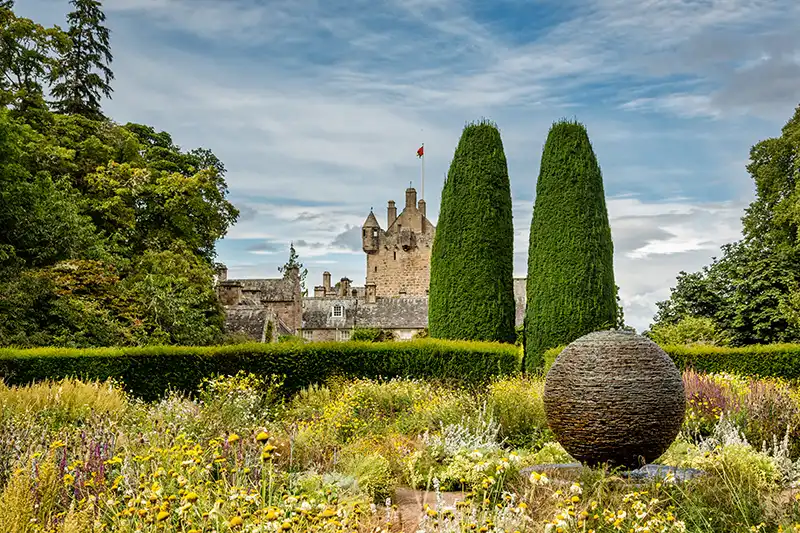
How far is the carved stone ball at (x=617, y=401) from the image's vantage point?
6.07 m

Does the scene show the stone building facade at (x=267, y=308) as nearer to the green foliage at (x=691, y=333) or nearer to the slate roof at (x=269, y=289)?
the slate roof at (x=269, y=289)

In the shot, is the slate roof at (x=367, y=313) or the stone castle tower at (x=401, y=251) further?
the stone castle tower at (x=401, y=251)

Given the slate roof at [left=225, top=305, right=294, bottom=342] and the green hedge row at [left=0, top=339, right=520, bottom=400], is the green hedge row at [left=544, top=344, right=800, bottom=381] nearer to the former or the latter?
the green hedge row at [left=0, top=339, right=520, bottom=400]

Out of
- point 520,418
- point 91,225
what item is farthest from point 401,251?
point 520,418

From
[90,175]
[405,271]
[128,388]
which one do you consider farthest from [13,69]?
[405,271]

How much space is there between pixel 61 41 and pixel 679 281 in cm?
2314

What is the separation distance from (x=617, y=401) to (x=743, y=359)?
30.9ft

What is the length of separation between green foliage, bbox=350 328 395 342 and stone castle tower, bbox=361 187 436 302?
10.3 m

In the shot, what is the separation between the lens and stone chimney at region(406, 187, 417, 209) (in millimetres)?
57531

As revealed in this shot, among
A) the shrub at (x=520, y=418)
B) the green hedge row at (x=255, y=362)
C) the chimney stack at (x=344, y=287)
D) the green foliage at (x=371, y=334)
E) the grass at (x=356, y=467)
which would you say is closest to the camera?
the grass at (x=356, y=467)

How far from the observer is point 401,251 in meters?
56.4

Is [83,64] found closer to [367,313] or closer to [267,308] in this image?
[267,308]

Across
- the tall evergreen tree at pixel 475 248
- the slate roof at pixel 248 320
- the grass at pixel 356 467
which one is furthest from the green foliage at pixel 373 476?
the slate roof at pixel 248 320

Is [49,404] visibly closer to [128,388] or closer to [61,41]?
[128,388]
